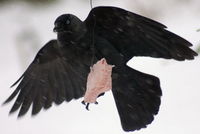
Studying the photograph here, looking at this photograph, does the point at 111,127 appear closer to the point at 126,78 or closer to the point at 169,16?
the point at 169,16

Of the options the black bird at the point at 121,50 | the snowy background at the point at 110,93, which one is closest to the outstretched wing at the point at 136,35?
the black bird at the point at 121,50

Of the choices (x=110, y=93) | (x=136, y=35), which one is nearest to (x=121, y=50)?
(x=136, y=35)

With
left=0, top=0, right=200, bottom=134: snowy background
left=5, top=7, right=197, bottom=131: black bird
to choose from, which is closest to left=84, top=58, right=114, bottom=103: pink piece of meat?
left=5, top=7, right=197, bottom=131: black bird

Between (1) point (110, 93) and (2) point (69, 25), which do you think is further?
(1) point (110, 93)

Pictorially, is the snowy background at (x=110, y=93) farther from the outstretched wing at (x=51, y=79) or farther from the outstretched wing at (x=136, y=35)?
the outstretched wing at (x=136, y=35)

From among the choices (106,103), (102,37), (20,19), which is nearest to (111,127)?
(106,103)

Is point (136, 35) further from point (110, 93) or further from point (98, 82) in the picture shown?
point (110, 93)

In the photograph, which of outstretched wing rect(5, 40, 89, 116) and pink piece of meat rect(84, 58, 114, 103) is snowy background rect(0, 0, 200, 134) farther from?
pink piece of meat rect(84, 58, 114, 103)
